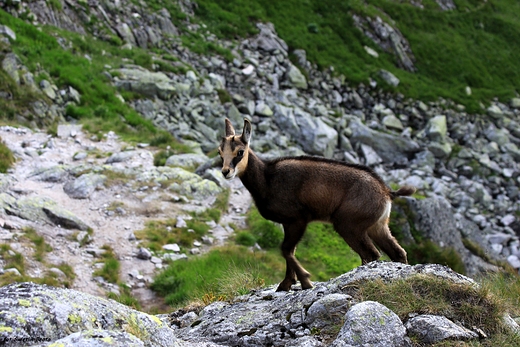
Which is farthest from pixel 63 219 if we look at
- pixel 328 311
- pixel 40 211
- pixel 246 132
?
pixel 328 311

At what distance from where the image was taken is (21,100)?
20484 mm

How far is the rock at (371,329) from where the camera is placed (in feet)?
16.1

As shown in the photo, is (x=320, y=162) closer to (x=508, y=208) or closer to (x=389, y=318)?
(x=389, y=318)

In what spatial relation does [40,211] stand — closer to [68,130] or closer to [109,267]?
[109,267]

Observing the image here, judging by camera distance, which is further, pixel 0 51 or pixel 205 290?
pixel 0 51

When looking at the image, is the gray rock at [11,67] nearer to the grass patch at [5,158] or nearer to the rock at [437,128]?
the grass patch at [5,158]

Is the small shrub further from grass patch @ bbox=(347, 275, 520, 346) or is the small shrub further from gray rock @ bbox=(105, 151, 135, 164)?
grass patch @ bbox=(347, 275, 520, 346)

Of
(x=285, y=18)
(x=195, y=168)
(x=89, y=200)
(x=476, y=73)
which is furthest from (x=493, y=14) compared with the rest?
(x=89, y=200)

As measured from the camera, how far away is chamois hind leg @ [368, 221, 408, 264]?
25.5ft

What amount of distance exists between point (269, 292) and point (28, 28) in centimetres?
2194

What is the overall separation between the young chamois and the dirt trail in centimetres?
496

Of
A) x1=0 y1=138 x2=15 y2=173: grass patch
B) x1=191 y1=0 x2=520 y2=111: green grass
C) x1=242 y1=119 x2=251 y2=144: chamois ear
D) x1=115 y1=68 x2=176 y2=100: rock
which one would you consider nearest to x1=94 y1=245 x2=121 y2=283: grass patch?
x1=0 y1=138 x2=15 y2=173: grass patch

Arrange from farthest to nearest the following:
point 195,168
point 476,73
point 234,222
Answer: point 476,73 < point 195,168 < point 234,222

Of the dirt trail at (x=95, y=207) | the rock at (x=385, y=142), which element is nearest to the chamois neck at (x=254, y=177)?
the dirt trail at (x=95, y=207)
